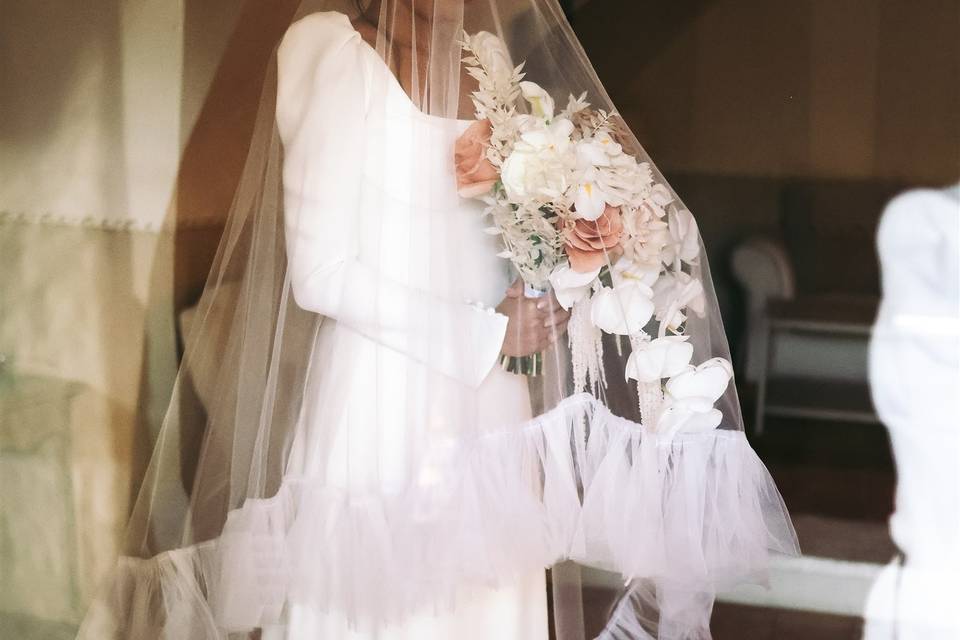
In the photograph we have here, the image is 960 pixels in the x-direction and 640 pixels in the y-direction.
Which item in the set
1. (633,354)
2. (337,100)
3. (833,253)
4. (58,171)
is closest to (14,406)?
(58,171)

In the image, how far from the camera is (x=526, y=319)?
4.29 feet

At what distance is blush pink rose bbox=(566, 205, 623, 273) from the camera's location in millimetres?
1237

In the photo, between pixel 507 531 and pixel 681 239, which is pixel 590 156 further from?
pixel 507 531

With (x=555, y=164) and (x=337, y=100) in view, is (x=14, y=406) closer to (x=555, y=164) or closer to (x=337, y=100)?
(x=337, y=100)

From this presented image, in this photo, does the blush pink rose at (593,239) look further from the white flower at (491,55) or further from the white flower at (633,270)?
the white flower at (491,55)

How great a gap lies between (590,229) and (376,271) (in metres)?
0.26

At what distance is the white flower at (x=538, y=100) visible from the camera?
1282 mm

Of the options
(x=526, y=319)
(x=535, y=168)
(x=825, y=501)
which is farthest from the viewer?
(x=825, y=501)

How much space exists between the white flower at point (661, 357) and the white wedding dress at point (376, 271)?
18cm

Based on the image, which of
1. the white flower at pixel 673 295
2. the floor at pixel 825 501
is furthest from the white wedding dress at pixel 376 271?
the floor at pixel 825 501

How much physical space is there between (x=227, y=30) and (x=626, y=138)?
1.21 m

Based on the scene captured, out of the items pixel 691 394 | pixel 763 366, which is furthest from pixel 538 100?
pixel 763 366

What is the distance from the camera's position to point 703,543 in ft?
4.34

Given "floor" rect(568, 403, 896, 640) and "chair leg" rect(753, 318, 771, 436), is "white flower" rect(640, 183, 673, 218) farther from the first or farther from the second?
"chair leg" rect(753, 318, 771, 436)
